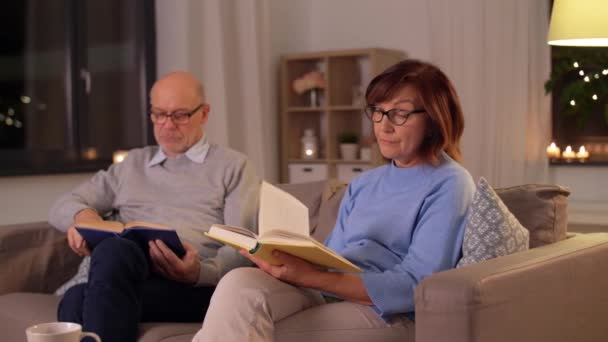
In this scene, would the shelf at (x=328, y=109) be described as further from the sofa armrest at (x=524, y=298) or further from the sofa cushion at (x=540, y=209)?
the sofa armrest at (x=524, y=298)

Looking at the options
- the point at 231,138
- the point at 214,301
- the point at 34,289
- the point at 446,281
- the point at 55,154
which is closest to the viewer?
the point at 446,281

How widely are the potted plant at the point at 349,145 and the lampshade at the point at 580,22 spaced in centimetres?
231

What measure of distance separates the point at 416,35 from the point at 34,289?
321 cm

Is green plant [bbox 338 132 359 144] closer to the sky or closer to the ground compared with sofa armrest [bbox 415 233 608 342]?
closer to the sky

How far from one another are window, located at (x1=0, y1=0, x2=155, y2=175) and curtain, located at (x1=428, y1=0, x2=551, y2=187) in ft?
6.06

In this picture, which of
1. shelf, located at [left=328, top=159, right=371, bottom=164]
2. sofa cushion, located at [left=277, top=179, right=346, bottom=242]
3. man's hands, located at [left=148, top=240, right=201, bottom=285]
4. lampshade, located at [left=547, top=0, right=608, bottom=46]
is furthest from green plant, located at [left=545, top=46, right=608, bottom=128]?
man's hands, located at [left=148, top=240, right=201, bottom=285]

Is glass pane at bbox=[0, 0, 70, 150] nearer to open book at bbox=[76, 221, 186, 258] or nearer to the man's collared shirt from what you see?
the man's collared shirt

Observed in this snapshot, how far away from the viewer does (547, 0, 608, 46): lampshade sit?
2.97 meters

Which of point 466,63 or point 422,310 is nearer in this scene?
point 422,310

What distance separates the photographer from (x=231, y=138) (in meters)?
5.25

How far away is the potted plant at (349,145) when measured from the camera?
536 centimetres

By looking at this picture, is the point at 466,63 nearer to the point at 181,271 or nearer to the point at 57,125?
the point at 57,125

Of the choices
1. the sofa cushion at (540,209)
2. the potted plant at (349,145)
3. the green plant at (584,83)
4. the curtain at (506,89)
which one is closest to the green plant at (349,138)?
the potted plant at (349,145)

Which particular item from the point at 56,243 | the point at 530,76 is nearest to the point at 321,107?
the point at 530,76
